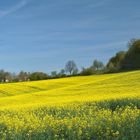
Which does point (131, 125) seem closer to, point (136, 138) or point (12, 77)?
point (136, 138)

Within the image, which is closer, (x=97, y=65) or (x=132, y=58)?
(x=132, y=58)

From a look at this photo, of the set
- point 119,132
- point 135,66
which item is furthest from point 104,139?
point 135,66

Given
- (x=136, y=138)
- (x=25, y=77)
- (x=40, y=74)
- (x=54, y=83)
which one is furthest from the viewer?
(x=25, y=77)

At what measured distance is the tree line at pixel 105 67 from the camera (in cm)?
7712

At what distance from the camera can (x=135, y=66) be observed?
247ft

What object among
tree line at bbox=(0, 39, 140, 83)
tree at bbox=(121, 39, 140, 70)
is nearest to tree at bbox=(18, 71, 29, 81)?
tree line at bbox=(0, 39, 140, 83)

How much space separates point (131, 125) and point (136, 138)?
0.70m

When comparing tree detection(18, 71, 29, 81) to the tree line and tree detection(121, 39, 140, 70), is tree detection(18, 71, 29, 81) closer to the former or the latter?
the tree line

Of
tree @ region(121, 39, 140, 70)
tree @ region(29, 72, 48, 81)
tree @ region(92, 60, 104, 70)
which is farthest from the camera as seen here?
tree @ region(92, 60, 104, 70)

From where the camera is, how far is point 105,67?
89812 millimetres

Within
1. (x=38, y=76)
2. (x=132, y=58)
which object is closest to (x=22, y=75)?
(x=38, y=76)

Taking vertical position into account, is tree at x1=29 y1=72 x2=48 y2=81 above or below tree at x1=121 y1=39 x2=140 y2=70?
below

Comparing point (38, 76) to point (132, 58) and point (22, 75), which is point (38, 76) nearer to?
point (22, 75)

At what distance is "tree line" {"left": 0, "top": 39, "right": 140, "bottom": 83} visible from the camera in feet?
253
